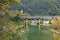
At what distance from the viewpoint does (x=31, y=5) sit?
A: 86.6m

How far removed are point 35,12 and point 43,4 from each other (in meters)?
5.90

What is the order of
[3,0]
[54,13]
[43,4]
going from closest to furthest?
1. [3,0]
2. [54,13]
3. [43,4]

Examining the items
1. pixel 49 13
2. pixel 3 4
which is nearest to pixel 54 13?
pixel 49 13

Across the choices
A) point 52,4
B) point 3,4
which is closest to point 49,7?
point 52,4

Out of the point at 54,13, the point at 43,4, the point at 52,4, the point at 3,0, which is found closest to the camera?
the point at 3,0

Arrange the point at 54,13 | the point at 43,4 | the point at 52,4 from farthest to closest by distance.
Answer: the point at 43,4 < the point at 52,4 < the point at 54,13

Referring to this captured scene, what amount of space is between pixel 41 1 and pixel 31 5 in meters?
4.75

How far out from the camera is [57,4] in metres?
80.9

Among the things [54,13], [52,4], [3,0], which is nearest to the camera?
[3,0]

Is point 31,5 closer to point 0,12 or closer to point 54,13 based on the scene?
point 54,13

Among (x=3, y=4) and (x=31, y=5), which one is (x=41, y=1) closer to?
(x=31, y=5)

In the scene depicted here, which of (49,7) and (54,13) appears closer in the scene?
(54,13)

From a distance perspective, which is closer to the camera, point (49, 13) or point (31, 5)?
point (49, 13)

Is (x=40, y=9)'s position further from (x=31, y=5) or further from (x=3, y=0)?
(x=3, y=0)
